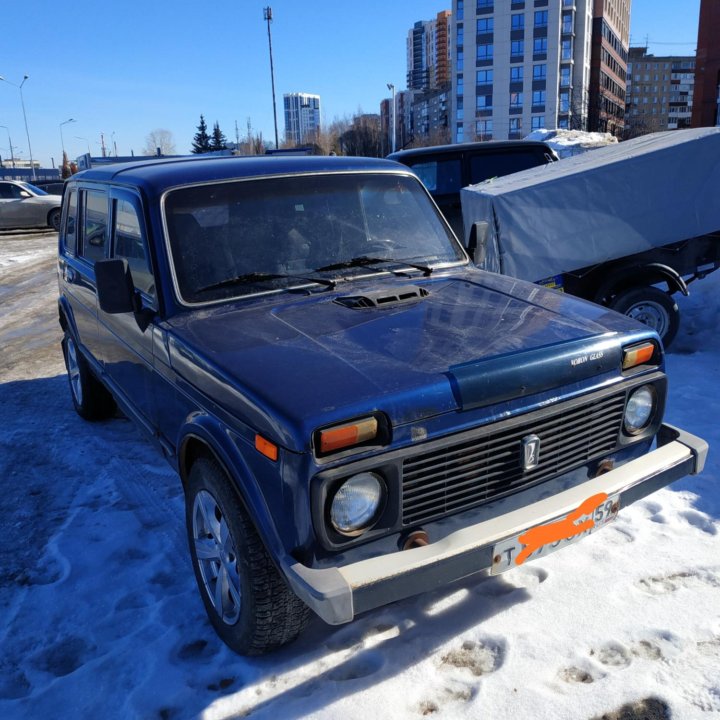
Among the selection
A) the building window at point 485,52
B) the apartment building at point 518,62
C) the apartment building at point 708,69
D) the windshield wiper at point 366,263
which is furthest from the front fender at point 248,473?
the building window at point 485,52

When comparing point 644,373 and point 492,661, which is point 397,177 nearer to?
point 644,373

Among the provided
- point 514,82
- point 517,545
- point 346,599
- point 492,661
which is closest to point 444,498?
point 517,545

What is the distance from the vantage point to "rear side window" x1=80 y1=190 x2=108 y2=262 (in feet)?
14.2

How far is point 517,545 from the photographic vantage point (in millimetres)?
2604

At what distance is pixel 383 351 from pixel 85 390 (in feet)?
12.3

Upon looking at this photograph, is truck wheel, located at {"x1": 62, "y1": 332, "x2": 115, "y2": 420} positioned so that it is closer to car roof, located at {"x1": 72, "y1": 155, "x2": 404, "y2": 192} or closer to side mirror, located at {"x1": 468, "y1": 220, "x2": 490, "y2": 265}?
car roof, located at {"x1": 72, "y1": 155, "x2": 404, "y2": 192}

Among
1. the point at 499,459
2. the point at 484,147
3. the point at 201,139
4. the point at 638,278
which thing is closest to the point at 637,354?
the point at 499,459

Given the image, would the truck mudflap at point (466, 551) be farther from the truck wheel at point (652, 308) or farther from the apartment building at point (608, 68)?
the apartment building at point (608, 68)

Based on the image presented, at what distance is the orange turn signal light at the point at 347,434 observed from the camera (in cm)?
228

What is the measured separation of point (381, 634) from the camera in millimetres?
3037

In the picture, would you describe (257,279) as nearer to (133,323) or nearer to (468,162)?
(133,323)

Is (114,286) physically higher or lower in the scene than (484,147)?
lower

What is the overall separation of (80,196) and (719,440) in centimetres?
491

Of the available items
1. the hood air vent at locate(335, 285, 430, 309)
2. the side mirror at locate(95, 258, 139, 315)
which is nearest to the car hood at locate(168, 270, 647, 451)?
the hood air vent at locate(335, 285, 430, 309)
